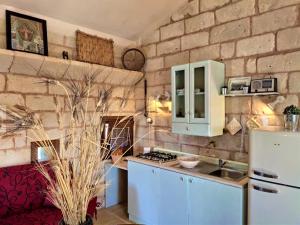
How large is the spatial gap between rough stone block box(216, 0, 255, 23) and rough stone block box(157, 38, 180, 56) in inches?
25.9

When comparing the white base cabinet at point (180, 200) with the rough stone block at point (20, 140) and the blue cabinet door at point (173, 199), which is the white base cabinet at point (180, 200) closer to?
the blue cabinet door at point (173, 199)

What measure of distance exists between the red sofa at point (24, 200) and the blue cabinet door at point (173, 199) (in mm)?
A: 806

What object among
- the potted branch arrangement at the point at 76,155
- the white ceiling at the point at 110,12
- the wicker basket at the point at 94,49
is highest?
the white ceiling at the point at 110,12

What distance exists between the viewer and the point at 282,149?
5.65ft

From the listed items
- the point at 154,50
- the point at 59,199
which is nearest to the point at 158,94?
the point at 154,50

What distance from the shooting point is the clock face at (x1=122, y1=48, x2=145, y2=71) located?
3631 mm

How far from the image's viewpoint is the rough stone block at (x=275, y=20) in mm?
2245

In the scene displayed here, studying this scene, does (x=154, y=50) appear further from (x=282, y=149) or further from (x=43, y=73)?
(x=282, y=149)

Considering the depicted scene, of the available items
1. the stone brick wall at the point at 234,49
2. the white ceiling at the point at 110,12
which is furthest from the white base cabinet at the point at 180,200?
the white ceiling at the point at 110,12

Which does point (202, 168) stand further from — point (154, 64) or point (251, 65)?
point (154, 64)

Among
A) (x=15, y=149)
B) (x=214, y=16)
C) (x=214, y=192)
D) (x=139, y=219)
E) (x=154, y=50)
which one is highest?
(x=214, y=16)

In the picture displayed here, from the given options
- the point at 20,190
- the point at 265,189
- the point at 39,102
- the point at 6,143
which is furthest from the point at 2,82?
the point at 265,189

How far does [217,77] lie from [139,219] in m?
2.03

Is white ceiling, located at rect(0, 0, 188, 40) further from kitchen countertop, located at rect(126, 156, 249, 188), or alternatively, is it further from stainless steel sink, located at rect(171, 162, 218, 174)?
stainless steel sink, located at rect(171, 162, 218, 174)
